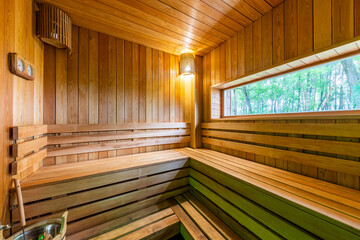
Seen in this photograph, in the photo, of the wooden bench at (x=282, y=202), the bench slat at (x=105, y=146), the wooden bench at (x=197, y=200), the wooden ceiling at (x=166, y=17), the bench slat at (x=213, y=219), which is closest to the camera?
the wooden bench at (x=282, y=202)

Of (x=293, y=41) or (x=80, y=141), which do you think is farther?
(x=80, y=141)

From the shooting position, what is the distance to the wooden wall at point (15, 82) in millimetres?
1125

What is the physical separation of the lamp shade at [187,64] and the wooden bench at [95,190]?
5.32 feet

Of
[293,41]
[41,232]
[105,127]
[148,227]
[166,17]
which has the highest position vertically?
[166,17]

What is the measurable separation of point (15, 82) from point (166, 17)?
1781mm

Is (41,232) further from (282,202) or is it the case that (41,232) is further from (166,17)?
(166,17)

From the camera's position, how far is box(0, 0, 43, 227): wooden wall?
1125 millimetres

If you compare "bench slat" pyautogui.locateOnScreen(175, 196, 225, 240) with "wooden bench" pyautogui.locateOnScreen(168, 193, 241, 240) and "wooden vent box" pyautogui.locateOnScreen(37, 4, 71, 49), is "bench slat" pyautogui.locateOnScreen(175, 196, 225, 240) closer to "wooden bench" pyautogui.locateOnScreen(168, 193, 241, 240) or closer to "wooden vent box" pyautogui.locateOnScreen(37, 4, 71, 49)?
"wooden bench" pyautogui.locateOnScreen(168, 193, 241, 240)

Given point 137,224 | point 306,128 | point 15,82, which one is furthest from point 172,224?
point 15,82

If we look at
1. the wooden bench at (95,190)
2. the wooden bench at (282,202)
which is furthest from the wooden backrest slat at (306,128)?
the wooden bench at (95,190)

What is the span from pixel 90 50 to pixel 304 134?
9.80 feet

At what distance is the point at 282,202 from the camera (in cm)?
109

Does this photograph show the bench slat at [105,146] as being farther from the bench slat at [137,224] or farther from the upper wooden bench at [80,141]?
the bench slat at [137,224]

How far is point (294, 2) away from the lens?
165 centimetres
